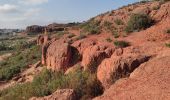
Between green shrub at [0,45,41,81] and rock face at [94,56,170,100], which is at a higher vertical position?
rock face at [94,56,170,100]

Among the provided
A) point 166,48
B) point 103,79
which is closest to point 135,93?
point 103,79

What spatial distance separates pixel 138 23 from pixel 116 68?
1121 cm

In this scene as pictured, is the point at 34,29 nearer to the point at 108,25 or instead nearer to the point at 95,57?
the point at 108,25

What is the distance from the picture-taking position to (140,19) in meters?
26.2

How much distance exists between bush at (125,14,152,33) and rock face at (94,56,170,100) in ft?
41.5

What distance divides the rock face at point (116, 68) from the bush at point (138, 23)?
1001 centimetres

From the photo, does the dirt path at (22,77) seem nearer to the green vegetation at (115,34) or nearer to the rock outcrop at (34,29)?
the green vegetation at (115,34)

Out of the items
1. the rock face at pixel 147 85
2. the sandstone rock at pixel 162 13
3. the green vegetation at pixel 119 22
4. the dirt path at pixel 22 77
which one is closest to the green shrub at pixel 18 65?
the dirt path at pixel 22 77

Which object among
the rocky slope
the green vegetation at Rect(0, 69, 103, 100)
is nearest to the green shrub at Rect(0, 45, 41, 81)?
the rocky slope

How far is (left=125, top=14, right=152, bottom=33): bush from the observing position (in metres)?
26.0

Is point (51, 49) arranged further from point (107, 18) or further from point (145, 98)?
point (145, 98)

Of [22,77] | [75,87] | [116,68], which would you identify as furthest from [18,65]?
[116,68]

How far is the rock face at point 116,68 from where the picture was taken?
15.6 meters

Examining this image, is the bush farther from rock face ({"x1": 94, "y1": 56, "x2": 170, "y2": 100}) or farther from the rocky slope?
→ rock face ({"x1": 94, "y1": 56, "x2": 170, "y2": 100})
